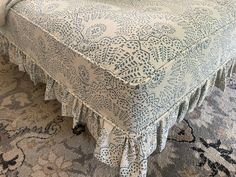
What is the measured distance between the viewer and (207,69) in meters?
0.98

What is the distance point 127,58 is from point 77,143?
57 centimetres

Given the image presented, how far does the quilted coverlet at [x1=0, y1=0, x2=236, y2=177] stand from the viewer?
732mm

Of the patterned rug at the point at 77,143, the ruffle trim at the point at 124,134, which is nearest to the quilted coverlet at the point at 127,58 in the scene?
the ruffle trim at the point at 124,134

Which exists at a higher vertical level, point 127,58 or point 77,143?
point 127,58

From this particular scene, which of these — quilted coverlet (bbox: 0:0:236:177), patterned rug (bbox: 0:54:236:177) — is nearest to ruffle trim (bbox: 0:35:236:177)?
quilted coverlet (bbox: 0:0:236:177)

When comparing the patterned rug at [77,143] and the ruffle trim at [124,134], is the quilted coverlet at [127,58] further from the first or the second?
the patterned rug at [77,143]

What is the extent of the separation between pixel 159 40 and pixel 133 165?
0.43m

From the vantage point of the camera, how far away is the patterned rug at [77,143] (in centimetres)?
102

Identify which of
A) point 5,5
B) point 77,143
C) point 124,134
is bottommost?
point 77,143

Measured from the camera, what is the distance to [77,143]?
1.12 metres

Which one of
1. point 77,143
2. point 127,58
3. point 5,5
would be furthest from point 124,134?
point 5,5

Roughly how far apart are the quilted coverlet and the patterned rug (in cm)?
A: 16

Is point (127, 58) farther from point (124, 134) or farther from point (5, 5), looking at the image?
point (5, 5)

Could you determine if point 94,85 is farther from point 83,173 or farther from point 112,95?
point 83,173
